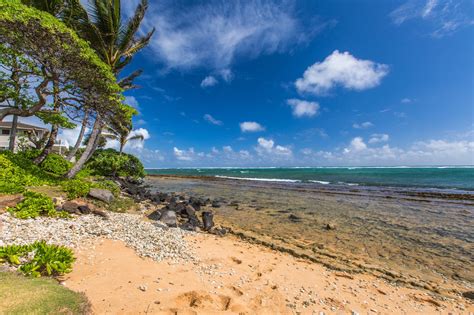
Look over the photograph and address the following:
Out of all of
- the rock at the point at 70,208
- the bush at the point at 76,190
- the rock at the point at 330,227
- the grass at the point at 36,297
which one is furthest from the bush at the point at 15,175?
the rock at the point at 330,227

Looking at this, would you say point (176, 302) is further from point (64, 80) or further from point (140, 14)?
point (140, 14)

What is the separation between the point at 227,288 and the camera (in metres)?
4.30

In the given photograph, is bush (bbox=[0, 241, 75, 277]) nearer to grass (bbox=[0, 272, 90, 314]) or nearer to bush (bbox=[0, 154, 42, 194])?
grass (bbox=[0, 272, 90, 314])

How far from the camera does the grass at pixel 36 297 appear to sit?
100 inches

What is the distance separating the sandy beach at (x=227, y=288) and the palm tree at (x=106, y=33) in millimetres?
9880

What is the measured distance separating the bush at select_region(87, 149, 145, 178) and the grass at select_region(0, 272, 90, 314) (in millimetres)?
19958

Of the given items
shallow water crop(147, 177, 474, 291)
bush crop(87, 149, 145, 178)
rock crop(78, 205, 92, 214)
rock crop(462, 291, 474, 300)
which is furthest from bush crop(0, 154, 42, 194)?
rock crop(462, 291, 474, 300)

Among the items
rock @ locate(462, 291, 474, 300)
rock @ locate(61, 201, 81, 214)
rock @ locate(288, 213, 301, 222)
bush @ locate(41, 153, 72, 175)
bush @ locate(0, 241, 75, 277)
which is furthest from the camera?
bush @ locate(41, 153, 72, 175)

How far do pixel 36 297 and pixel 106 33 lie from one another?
600 inches

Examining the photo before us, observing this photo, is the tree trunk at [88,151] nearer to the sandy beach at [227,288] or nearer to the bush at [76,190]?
the bush at [76,190]

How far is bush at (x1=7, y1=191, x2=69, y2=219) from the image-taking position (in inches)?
231

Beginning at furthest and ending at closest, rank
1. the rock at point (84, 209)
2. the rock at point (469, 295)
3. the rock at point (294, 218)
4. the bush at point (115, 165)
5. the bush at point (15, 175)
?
the bush at point (115, 165) < the rock at point (294, 218) < the bush at point (15, 175) < the rock at point (84, 209) < the rock at point (469, 295)

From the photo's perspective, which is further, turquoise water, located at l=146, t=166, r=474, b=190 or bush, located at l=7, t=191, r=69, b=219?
turquoise water, located at l=146, t=166, r=474, b=190

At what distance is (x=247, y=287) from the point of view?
174 inches
